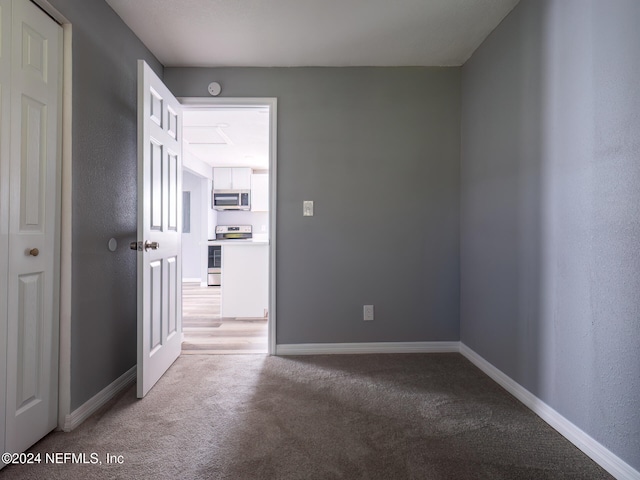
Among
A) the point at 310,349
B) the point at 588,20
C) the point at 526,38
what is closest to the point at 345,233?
the point at 310,349

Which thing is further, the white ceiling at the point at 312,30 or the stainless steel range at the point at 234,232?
the stainless steel range at the point at 234,232

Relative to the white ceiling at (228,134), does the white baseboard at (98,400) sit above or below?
below

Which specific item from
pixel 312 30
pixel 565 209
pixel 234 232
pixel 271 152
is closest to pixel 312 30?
pixel 312 30

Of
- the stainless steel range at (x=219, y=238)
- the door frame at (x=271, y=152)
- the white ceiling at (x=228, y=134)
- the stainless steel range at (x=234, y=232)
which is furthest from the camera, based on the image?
the stainless steel range at (x=234, y=232)

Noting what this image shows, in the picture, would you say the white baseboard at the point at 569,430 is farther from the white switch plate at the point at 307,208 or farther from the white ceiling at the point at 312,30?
the white ceiling at the point at 312,30

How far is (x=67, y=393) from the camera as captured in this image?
1784mm

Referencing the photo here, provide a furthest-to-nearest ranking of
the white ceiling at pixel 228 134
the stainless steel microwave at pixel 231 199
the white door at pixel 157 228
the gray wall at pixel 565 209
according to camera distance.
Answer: the stainless steel microwave at pixel 231 199 → the white ceiling at pixel 228 134 → the white door at pixel 157 228 → the gray wall at pixel 565 209

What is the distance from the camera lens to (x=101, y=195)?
6.70 ft

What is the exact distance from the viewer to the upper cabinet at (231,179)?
6.84m

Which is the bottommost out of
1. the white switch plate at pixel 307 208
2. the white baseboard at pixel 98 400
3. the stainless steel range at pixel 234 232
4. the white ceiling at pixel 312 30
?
the white baseboard at pixel 98 400

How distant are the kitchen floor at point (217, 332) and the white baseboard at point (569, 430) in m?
1.80

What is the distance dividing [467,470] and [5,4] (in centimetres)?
266

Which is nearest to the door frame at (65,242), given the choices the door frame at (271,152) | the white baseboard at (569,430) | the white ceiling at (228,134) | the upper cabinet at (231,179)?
the door frame at (271,152)

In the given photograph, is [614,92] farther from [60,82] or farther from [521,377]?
[60,82]
